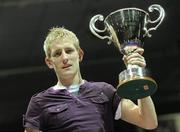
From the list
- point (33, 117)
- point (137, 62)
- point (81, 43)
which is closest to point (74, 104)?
point (33, 117)

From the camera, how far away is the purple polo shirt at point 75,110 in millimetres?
1685

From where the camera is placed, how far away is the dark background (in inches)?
193

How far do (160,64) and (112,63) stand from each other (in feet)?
2.53

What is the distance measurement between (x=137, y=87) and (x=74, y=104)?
0.23 metres

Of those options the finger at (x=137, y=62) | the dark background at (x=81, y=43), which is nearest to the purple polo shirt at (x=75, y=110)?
the finger at (x=137, y=62)

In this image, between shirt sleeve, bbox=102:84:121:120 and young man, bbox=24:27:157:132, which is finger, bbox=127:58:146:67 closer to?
young man, bbox=24:27:157:132

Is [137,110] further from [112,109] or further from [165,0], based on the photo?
[165,0]

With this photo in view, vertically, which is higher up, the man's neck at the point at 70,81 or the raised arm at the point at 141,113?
the man's neck at the point at 70,81

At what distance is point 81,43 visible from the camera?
5.93 m

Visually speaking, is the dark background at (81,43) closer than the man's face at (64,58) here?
No

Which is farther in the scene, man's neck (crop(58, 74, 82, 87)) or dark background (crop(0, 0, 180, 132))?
dark background (crop(0, 0, 180, 132))

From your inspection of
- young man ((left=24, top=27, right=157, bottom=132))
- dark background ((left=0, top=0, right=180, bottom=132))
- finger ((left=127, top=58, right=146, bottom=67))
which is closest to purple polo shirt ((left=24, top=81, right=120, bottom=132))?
young man ((left=24, top=27, right=157, bottom=132))

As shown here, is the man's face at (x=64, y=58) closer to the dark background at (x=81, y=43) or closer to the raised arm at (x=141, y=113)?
the raised arm at (x=141, y=113)

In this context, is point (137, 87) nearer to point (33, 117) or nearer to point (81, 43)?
point (33, 117)
